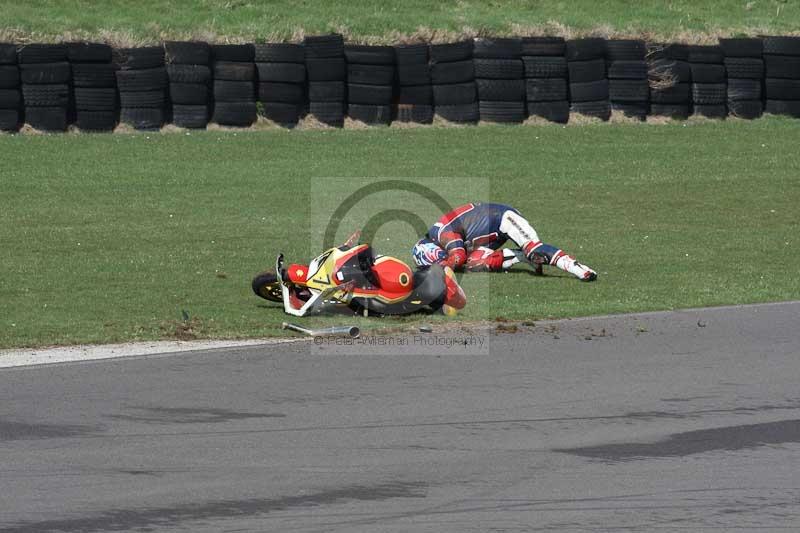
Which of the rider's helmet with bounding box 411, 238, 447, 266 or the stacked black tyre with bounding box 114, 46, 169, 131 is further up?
the stacked black tyre with bounding box 114, 46, 169, 131

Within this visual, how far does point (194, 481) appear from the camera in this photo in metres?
6.71

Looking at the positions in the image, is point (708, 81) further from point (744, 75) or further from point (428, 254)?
point (428, 254)

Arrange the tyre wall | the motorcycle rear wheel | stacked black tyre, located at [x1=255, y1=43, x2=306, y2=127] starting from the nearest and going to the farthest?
the motorcycle rear wheel < the tyre wall < stacked black tyre, located at [x1=255, y1=43, x2=306, y2=127]

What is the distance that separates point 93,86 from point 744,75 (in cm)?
1296

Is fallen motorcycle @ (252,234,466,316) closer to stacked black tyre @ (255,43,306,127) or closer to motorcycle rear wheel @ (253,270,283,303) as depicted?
motorcycle rear wheel @ (253,270,283,303)

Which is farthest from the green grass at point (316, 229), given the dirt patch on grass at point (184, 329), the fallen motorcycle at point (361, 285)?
the fallen motorcycle at point (361, 285)

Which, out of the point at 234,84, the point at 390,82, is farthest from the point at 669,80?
the point at 234,84

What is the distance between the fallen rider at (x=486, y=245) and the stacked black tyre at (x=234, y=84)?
10146 mm

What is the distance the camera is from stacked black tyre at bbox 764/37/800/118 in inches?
1044

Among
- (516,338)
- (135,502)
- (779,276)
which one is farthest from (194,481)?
(779,276)

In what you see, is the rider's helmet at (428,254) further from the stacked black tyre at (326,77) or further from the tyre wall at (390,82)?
the stacked black tyre at (326,77)

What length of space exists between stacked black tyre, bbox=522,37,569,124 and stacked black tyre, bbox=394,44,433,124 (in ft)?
6.30

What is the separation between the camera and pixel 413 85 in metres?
25.0

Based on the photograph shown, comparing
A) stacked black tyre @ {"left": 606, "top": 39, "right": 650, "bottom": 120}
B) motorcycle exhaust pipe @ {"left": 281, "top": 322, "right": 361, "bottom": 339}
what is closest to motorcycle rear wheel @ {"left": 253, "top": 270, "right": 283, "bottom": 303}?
motorcycle exhaust pipe @ {"left": 281, "top": 322, "right": 361, "bottom": 339}
